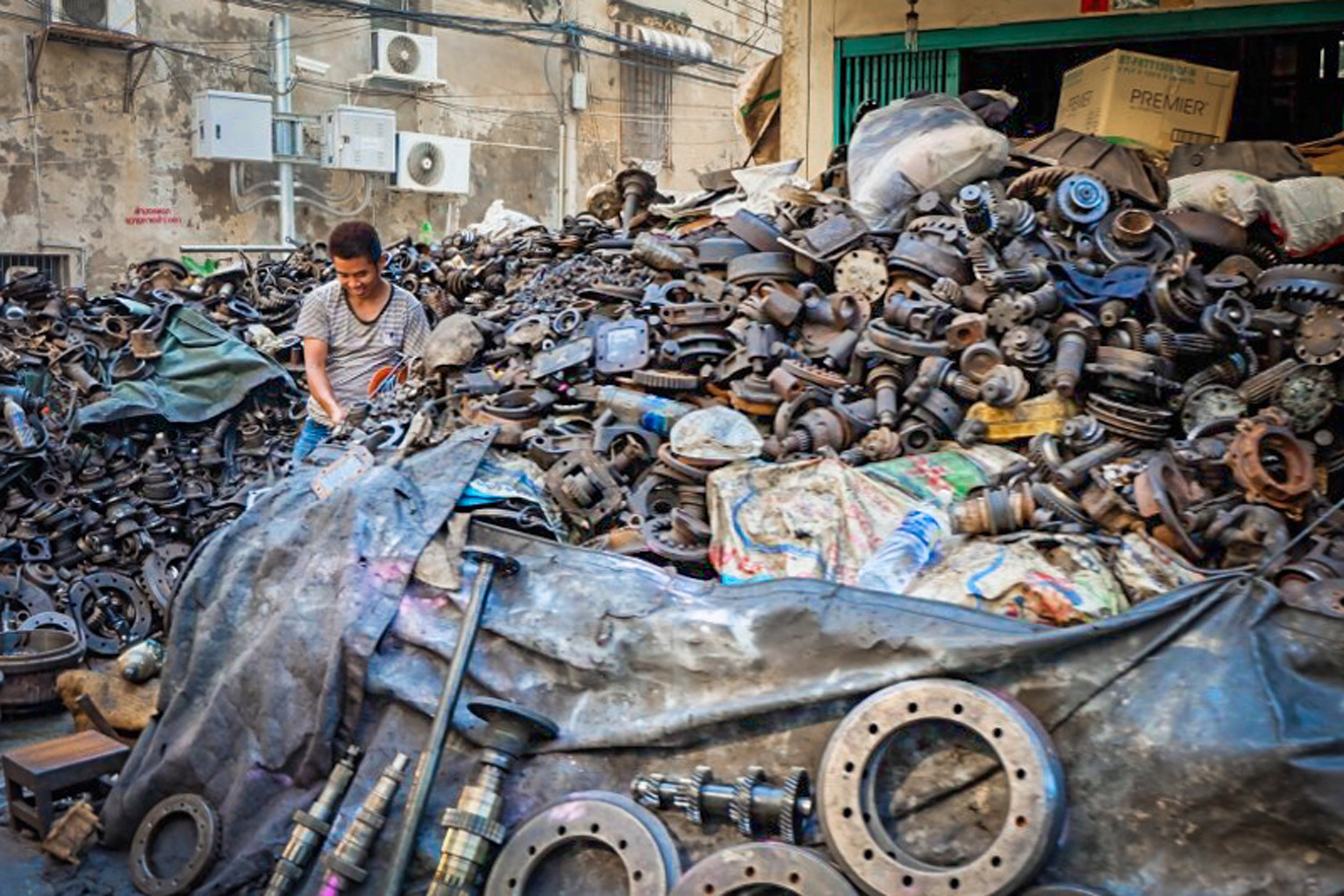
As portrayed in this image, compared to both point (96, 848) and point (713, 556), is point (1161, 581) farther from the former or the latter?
Answer: point (96, 848)

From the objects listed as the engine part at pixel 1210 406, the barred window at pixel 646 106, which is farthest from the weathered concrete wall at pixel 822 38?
the barred window at pixel 646 106

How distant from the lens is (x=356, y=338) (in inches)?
219

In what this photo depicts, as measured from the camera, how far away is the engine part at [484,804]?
120 inches

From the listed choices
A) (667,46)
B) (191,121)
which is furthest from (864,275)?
(667,46)

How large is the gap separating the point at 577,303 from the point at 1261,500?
11.3ft

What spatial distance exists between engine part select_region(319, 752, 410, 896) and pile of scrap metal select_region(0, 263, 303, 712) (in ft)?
7.19

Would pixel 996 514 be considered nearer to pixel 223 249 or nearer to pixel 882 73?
pixel 882 73

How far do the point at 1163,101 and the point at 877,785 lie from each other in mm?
6710

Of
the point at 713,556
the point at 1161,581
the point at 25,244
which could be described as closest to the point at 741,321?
the point at 713,556

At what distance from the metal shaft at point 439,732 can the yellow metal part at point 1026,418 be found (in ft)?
6.57

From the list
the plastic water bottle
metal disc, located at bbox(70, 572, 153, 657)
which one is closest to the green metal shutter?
the plastic water bottle

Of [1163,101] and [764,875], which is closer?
[764,875]

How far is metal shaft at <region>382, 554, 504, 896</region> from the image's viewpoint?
123 inches

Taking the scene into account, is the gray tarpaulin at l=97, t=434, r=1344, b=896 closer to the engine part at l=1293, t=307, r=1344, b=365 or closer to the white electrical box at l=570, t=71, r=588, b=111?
the engine part at l=1293, t=307, r=1344, b=365
